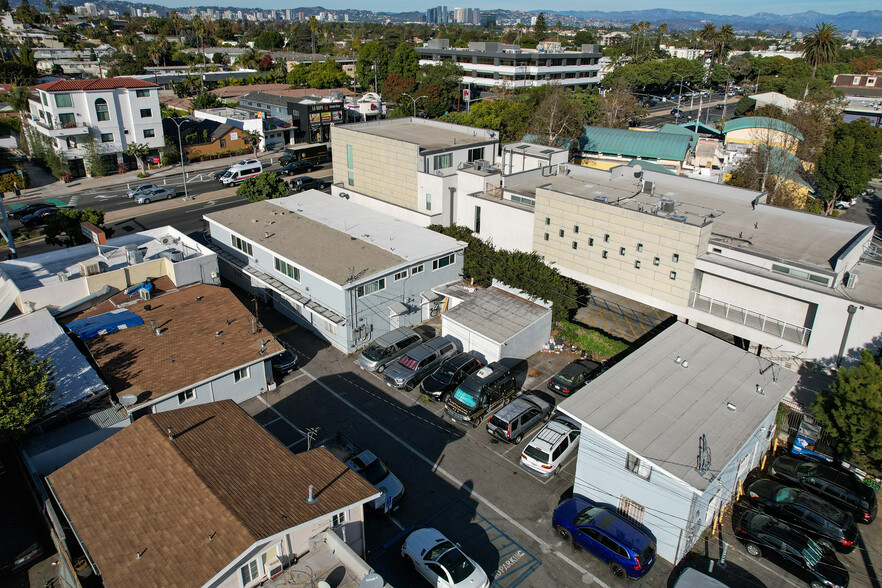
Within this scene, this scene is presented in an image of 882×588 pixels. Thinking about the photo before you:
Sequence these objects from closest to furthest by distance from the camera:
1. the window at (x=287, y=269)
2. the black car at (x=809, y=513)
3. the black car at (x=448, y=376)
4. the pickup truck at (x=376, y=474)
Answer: the black car at (x=809, y=513), the pickup truck at (x=376, y=474), the black car at (x=448, y=376), the window at (x=287, y=269)

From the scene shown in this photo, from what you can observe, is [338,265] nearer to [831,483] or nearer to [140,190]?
[831,483]

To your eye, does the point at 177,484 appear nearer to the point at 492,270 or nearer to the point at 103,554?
the point at 103,554

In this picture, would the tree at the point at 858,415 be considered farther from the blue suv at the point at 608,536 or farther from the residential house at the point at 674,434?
the blue suv at the point at 608,536

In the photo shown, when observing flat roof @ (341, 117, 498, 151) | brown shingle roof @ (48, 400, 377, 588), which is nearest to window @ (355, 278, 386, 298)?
brown shingle roof @ (48, 400, 377, 588)

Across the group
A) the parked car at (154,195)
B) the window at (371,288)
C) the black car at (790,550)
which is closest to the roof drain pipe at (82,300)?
the window at (371,288)

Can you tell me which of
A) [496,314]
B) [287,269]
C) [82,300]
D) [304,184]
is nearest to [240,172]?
[304,184]

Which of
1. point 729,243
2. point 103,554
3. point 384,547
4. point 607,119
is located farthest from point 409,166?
point 607,119
